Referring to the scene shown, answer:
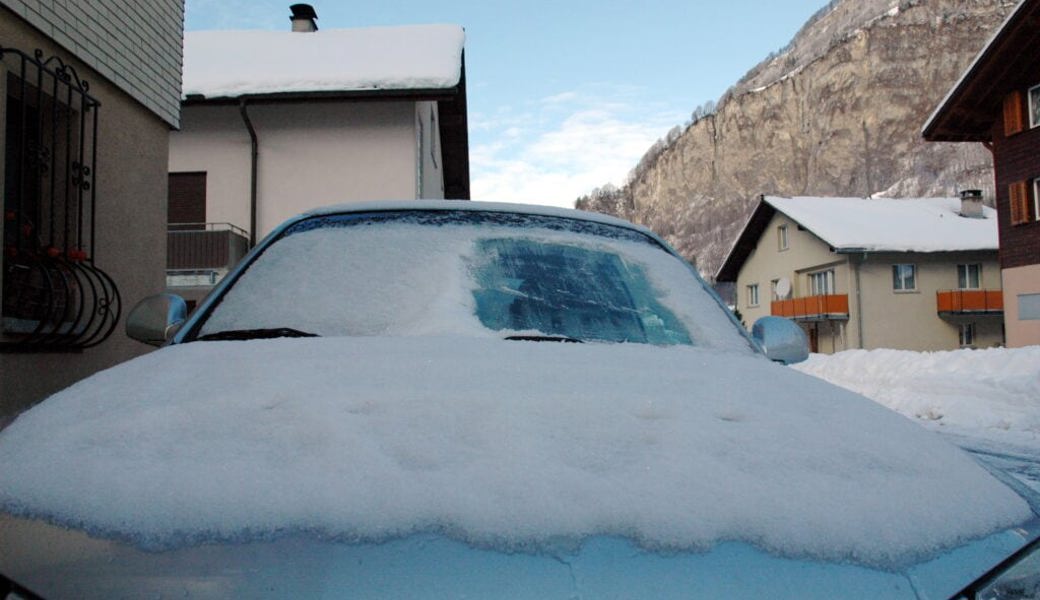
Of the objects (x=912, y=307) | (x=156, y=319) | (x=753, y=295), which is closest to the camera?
(x=156, y=319)

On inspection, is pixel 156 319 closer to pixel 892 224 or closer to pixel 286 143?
pixel 286 143

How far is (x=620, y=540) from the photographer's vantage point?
2.77 ft

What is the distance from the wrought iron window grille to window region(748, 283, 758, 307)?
34.7 meters

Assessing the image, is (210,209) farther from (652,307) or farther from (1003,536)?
(1003,536)

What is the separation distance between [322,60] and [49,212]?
10651 mm

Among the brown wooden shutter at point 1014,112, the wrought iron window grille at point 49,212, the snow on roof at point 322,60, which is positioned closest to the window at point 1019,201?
the brown wooden shutter at point 1014,112

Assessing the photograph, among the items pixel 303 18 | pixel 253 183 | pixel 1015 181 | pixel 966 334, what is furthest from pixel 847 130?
pixel 253 183

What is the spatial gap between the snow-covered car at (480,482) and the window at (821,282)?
32708 mm

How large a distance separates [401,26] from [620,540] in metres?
17.9

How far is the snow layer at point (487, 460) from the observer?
872 millimetres

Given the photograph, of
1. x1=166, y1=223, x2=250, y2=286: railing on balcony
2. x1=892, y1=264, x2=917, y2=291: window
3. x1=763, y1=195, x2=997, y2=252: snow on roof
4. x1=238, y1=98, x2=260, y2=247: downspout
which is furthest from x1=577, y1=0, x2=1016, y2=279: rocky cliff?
x1=166, y1=223, x2=250, y2=286: railing on balcony

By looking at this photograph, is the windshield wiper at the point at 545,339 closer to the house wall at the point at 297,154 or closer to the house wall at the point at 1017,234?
the house wall at the point at 297,154

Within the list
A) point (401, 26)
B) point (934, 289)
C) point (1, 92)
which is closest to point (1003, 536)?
point (1, 92)

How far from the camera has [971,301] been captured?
Result: 29547 millimetres
